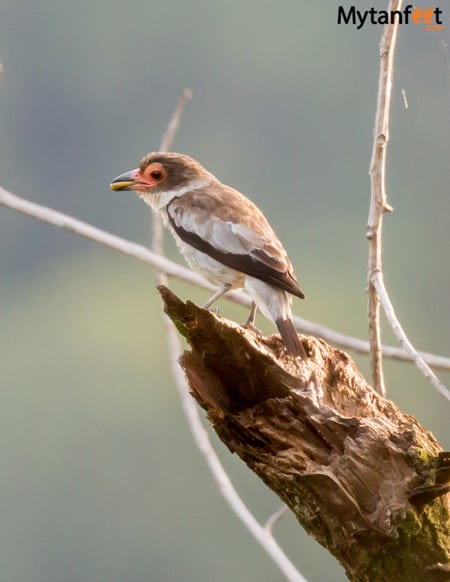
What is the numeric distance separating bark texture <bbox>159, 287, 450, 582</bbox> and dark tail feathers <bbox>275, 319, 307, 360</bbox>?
217mm

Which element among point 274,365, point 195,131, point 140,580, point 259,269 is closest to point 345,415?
point 274,365

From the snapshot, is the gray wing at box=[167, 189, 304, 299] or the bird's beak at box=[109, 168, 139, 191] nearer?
the gray wing at box=[167, 189, 304, 299]

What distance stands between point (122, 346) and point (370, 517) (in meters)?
26.4

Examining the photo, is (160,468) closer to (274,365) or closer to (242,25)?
(242,25)

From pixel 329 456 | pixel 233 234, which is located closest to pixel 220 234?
pixel 233 234

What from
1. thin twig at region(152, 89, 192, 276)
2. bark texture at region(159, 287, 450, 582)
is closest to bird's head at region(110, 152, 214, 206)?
thin twig at region(152, 89, 192, 276)

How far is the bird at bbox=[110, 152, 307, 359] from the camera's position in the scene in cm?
532

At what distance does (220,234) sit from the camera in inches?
221

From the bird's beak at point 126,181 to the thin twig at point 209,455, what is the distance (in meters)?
0.27

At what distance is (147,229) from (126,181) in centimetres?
1891

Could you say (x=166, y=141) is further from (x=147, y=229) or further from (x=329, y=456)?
(x=147, y=229)

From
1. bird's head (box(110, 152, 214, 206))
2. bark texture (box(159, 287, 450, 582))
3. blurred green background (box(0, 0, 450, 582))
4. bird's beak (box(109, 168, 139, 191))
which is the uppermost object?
blurred green background (box(0, 0, 450, 582))

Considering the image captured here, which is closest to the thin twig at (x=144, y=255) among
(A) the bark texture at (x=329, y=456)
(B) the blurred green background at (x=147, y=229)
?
(A) the bark texture at (x=329, y=456)

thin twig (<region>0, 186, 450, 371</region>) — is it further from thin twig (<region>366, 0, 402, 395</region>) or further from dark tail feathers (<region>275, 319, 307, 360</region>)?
thin twig (<region>366, 0, 402, 395</region>)
